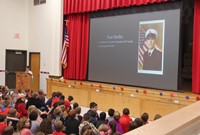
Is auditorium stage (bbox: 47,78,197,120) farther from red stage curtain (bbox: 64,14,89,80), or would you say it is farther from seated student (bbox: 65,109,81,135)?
seated student (bbox: 65,109,81,135)

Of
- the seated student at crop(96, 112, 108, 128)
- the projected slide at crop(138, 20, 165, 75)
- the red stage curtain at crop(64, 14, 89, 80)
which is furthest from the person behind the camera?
the red stage curtain at crop(64, 14, 89, 80)

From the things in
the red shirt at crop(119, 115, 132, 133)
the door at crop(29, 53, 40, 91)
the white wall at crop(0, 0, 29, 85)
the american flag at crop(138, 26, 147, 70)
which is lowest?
the red shirt at crop(119, 115, 132, 133)

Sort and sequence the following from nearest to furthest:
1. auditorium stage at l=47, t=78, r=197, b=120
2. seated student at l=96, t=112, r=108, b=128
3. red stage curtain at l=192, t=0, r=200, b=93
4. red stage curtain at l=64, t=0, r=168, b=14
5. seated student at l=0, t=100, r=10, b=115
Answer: seated student at l=96, t=112, r=108, b=128 < seated student at l=0, t=100, r=10, b=115 < auditorium stage at l=47, t=78, r=197, b=120 < red stage curtain at l=192, t=0, r=200, b=93 < red stage curtain at l=64, t=0, r=168, b=14

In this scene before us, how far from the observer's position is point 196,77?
674 centimetres

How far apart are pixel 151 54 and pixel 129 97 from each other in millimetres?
1390

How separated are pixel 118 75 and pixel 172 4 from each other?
2724mm

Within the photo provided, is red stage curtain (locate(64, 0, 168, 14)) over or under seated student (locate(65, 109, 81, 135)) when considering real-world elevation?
over

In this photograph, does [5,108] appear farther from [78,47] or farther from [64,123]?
[78,47]

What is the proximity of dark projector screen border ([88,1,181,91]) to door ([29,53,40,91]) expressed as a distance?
3.23 meters

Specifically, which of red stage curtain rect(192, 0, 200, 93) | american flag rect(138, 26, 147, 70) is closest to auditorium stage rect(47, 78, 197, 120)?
red stage curtain rect(192, 0, 200, 93)

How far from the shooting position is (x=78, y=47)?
32.0 feet

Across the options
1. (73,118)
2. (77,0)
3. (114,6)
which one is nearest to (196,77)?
(114,6)

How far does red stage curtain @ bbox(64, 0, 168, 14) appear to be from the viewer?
790 cm

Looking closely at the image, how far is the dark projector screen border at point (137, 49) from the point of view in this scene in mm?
7031
